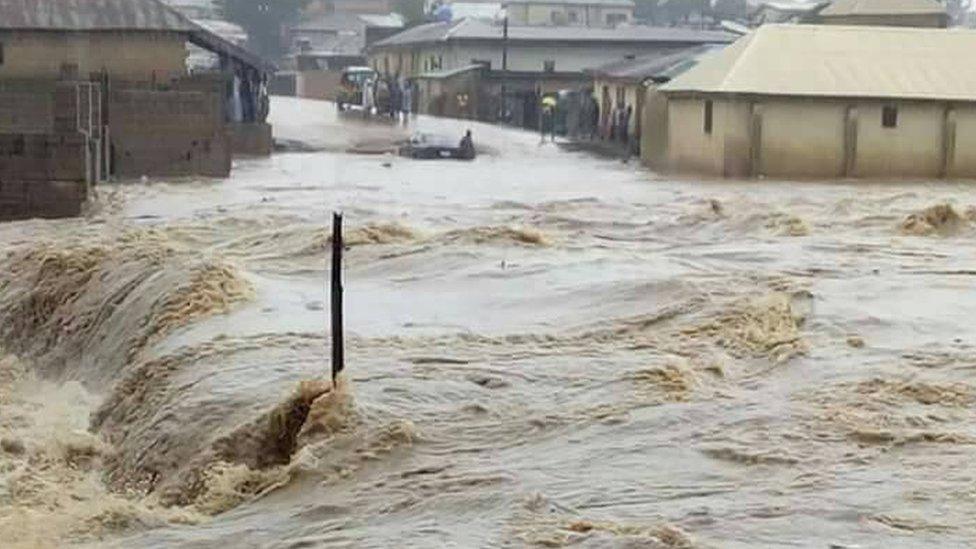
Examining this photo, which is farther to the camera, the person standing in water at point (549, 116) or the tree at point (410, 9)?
the tree at point (410, 9)

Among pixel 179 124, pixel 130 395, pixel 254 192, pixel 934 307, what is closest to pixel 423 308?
pixel 130 395

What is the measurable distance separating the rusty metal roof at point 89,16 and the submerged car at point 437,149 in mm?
5741

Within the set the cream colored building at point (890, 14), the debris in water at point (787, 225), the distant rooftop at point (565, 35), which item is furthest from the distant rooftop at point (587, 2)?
the debris in water at point (787, 225)

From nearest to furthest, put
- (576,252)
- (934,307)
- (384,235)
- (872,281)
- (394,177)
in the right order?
(934,307)
(872,281)
(576,252)
(384,235)
(394,177)

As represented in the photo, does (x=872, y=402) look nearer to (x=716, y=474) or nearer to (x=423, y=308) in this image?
(x=716, y=474)

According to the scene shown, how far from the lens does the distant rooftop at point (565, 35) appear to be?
57531mm

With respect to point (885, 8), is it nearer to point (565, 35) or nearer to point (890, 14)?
point (890, 14)

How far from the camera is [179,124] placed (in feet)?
97.0

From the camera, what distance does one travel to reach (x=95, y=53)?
3472 cm

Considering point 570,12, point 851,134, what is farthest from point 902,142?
point 570,12

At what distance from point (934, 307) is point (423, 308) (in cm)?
411

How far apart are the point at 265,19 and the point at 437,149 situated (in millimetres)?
45928

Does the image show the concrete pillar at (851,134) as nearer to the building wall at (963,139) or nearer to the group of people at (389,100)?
the building wall at (963,139)

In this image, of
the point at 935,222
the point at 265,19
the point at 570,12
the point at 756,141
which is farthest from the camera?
the point at 265,19
